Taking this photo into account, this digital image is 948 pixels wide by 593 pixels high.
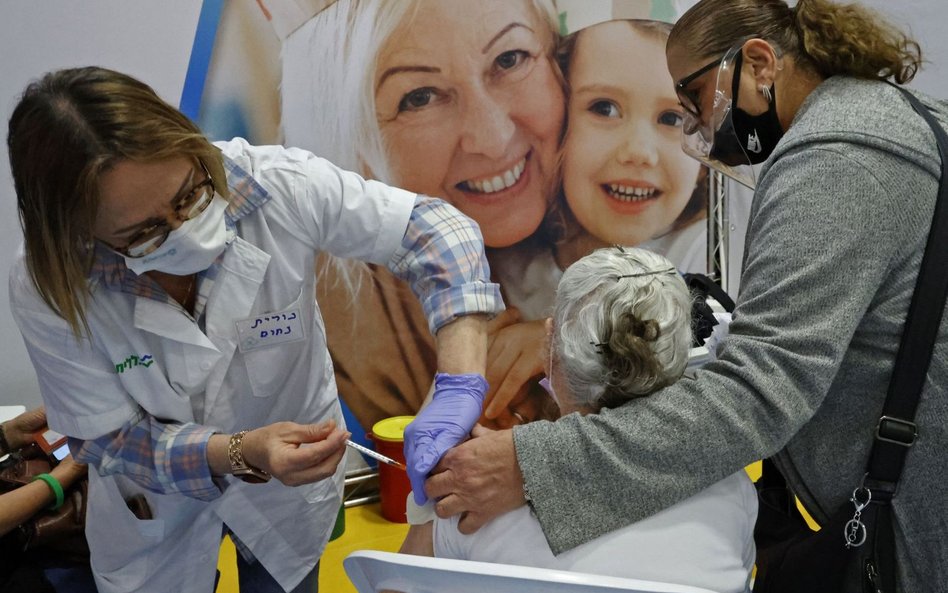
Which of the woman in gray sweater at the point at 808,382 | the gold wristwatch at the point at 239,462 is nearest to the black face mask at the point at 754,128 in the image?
the woman in gray sweater at the point at 808,382

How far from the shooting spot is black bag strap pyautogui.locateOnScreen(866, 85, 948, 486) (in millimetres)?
1056

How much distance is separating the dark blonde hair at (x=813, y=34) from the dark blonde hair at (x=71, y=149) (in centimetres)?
98

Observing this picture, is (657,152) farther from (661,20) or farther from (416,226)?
(416,226)

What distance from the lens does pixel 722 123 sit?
140cm

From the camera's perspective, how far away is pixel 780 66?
128 centimetres

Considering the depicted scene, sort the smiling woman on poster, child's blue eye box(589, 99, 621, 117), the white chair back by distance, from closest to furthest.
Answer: the white chair back → the smiling woman on poster → child's blue eye box(589, 99, 621, 117)

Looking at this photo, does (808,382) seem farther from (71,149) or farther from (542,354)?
(71,149)

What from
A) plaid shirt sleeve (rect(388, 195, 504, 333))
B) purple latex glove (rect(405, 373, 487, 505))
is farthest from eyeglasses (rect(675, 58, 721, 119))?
purple latex glove (rect(405, 373, 487, 505))

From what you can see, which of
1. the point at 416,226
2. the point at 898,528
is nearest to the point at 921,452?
the point at 898,528

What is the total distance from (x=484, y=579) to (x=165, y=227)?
2.87ft

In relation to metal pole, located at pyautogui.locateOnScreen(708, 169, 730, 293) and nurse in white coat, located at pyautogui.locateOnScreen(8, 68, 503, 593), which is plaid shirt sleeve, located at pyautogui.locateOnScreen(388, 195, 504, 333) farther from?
metal pole, located at pyautogui.locateOnScreen(708, 169, 730, 293)

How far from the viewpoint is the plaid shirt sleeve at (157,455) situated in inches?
54.9

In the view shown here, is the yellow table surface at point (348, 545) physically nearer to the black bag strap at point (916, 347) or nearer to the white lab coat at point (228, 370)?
the white lab coat at point (228, 370)

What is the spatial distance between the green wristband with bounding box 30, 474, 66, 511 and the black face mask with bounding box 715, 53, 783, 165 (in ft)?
5.70
